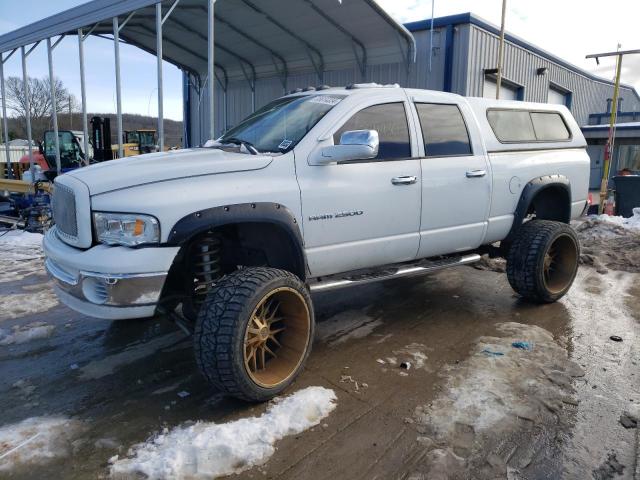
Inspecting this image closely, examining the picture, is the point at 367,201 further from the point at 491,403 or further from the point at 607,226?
the point at 607,226

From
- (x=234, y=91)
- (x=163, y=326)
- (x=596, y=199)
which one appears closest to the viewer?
(x=163, y=326)

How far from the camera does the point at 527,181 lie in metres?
5.14

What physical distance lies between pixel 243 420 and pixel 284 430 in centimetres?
27

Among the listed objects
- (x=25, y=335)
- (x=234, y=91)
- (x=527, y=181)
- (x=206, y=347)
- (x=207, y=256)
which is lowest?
(x=25, y=335)

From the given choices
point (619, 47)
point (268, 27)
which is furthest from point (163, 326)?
point (619, 47)

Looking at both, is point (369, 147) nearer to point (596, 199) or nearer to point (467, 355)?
point (467, 355)

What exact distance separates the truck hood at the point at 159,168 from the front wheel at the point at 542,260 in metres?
2.95

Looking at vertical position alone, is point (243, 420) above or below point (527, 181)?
below

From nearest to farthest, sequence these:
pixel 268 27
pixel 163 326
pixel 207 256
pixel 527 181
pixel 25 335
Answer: pixel 207 256
pixel 25 335
pixel 163 326
pixel 527 181
pixel 268 27

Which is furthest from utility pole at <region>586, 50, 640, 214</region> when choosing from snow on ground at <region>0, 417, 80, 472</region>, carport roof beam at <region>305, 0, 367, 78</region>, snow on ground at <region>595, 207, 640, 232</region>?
snow on ground at <region>0, 417, 80, 472</region>

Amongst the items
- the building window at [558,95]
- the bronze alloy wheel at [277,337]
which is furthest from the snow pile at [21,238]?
the building window at [558,95]

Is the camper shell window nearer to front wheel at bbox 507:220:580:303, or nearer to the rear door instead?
the rear door

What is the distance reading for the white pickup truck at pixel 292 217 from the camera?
301cm

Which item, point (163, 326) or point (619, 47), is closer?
point (163, 326)
